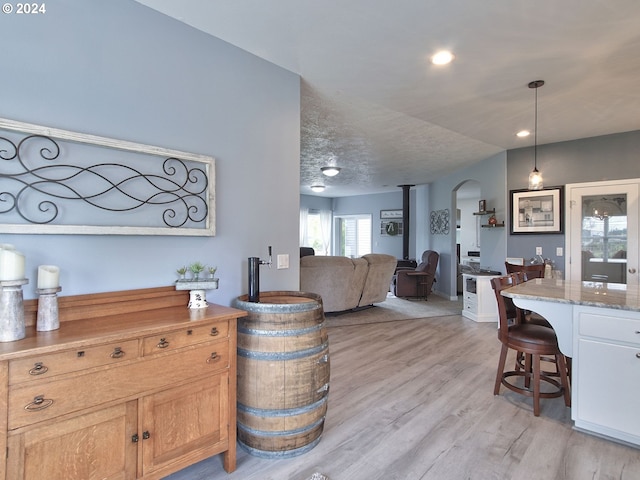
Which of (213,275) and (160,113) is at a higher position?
(160,113)

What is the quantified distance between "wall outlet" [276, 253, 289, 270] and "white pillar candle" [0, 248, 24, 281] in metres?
1.50

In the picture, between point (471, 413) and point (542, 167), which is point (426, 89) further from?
point (542, 167)

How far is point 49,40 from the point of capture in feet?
5.26

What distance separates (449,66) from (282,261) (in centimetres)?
196

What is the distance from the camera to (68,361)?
129 centimetres

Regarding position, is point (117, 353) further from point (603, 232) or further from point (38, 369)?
point (603, 232)

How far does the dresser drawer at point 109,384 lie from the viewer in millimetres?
1213

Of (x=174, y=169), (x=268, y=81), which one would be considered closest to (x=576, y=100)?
(x=268, y=81)

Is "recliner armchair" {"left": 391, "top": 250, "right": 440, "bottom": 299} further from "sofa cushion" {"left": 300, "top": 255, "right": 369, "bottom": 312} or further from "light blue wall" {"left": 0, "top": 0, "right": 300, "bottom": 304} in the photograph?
"light blue wall" {"left": 0, "top": 0, "right": 300, "bottom": 304}

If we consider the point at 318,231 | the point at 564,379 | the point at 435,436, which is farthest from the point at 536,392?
the point at 318,231

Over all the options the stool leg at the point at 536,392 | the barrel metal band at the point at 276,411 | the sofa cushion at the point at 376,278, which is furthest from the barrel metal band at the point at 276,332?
the sofa cushion at the point at 376,278

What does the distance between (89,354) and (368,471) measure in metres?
1.46

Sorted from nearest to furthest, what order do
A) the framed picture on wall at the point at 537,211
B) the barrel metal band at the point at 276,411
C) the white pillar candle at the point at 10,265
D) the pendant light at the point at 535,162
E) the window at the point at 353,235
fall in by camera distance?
the white pillar candle at the point at 10,265 → the barrel metal band at the point at 276,411 → the pendant light at the point at 535,162 → the framed picture on wall at the point at 537,211 → the window at the point at 353,235

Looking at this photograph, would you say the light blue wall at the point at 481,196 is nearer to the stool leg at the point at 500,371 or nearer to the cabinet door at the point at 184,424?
the stool leg at the point at 500,371
